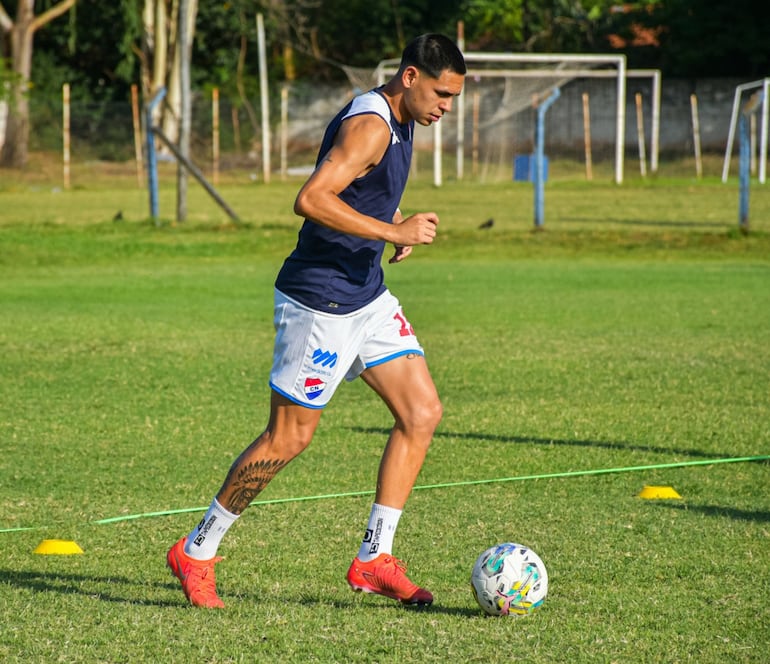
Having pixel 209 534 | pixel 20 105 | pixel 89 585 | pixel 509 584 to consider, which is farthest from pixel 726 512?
pixel 20 105

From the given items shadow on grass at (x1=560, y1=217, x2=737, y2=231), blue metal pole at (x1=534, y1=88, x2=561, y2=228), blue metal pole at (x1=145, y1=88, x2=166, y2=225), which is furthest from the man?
shadow on grass at (x1=560, y1=217, x2=737, y2=231)

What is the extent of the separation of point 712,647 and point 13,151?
135 ft

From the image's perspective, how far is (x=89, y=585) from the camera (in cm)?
539

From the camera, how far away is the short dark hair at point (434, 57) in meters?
5.12

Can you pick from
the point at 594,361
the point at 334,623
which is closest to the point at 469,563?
the point at 334,623

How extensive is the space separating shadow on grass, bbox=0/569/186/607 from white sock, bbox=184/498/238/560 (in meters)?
0.21

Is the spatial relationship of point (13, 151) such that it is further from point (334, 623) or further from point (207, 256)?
point (334, 623)

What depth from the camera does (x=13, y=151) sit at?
141 ft

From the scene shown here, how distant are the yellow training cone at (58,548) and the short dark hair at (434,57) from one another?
8.33 ft

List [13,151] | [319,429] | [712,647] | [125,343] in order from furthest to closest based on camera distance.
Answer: [13,151]
[125,343]
[319,429]
[712,647]

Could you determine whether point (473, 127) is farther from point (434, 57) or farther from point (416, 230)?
point (416, 230)

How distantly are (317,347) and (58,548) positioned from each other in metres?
1.64

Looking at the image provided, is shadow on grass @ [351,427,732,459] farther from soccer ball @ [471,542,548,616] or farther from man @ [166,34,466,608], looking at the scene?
soccer ball @ [471,542,548,616]

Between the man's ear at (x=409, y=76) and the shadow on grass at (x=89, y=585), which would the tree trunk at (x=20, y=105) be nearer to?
the shadow on grass at (x=89, y=585)
